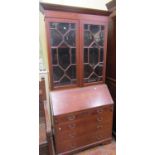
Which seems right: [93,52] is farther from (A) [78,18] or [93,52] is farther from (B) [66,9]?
(B) [66,9]

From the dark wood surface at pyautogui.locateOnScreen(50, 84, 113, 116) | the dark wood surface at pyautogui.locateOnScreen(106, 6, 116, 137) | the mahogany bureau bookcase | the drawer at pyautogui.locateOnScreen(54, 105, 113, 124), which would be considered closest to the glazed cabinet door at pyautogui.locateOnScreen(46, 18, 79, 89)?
the mahogany bureau bookcase

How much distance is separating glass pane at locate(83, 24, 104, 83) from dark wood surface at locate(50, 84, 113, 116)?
161 mm

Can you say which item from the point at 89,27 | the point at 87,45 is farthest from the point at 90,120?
the point at 89,27

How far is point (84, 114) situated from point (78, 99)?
20cm

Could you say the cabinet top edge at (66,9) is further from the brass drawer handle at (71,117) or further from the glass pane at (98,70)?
the brass drawer handle at (71,117)

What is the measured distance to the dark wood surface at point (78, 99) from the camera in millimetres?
1608

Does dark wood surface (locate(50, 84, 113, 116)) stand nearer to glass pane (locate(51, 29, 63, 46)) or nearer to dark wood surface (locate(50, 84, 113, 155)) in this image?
dark wood surface (locate(50, 84, 113, 155))

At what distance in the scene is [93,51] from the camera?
1835 millimetres

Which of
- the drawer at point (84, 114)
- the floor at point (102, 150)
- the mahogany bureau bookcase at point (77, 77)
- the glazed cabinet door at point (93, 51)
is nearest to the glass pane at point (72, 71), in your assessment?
the mahogany bureau bookcase at point (77, 77)

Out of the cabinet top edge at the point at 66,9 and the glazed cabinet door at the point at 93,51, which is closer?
the cabinet top edge at the point at 66,9

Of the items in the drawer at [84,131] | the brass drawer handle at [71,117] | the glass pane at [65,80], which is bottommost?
the drawer at [84,131]

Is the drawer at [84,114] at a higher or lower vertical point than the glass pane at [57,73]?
lower
